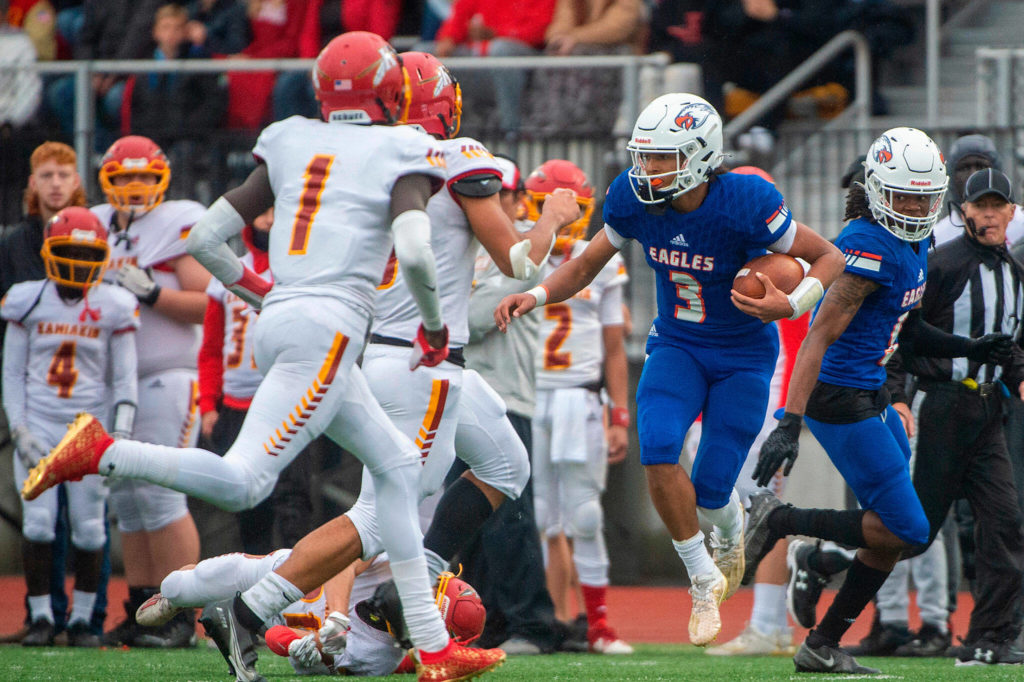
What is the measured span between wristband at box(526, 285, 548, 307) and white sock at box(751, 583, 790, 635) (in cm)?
238

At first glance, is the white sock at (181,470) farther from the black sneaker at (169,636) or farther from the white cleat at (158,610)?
the black sneaker at (169,636)

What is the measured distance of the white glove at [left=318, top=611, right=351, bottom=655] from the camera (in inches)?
223

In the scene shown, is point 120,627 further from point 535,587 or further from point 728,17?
point 728,17

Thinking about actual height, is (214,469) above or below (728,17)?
below

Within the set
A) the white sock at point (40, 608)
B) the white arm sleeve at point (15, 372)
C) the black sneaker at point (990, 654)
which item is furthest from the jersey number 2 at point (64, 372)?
the black sneaker at point (990, 654)

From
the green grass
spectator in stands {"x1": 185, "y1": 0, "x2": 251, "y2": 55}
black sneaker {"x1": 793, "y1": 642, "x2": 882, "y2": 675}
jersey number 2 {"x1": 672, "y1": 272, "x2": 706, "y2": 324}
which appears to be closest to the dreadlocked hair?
jersey number 2 {"x1": 672, "y1": 272, "x2": 706, "y2": 324}

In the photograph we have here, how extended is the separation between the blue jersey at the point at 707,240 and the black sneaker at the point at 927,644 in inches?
95.4

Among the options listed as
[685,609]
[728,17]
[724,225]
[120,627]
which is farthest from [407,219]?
[728,17]

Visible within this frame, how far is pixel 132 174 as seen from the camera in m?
7.79

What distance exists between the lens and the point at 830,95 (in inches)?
445

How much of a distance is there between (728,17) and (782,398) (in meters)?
4.43

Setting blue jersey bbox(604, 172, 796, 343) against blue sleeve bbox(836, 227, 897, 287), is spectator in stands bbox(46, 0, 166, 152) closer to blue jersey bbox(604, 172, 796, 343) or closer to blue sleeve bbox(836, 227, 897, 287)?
blue jersey bbox(604, 172, 796, 343)

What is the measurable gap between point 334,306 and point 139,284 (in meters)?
3.18

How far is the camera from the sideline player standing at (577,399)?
784 centimetres
